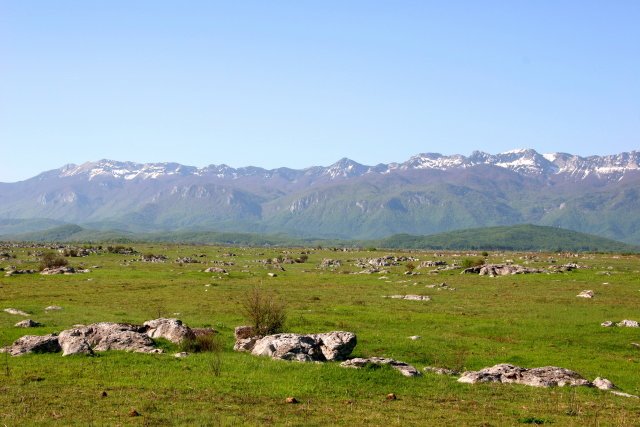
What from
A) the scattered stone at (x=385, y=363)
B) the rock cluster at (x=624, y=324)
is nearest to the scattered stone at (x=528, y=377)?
the scattered stone at (x=385, y=363)

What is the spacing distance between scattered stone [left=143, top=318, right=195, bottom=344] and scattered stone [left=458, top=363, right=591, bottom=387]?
16730 millimetres

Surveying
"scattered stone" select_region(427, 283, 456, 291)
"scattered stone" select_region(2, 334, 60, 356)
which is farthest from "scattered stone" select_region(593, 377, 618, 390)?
"scattered stone" select_region(427, 283, 456, 291)

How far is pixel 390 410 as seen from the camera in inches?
922

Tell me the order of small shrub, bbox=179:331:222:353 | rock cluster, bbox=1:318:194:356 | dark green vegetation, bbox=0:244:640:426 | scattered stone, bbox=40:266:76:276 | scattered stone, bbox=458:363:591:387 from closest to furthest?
dark green vegetation, bbox=0:244:640:426 < scattered stone, bbox=458:363:591:387 < rock cluster, bbox=1:318:194:356 < small shrub, bbox=179:331:222:353 < scattered stone, bbox=40:266:76:276

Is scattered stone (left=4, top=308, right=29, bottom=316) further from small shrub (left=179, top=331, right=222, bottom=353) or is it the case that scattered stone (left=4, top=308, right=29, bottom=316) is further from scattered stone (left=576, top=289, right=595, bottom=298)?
scattered stone (left=576, top=289, right=595, bottom=298)

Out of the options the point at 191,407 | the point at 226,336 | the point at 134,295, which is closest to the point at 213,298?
the point at 134,295

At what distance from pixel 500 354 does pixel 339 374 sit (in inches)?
591

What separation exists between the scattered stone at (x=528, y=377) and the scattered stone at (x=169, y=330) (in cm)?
1673

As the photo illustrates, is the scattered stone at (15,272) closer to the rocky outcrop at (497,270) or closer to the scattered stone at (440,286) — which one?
the scattered stone at (440,286)

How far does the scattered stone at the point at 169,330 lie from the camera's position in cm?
3672

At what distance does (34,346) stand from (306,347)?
579 inches

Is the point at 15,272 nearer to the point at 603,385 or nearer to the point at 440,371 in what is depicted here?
the point at 440,371

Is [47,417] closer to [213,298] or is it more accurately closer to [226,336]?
[226,336]

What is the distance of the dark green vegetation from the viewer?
22.5 meters
